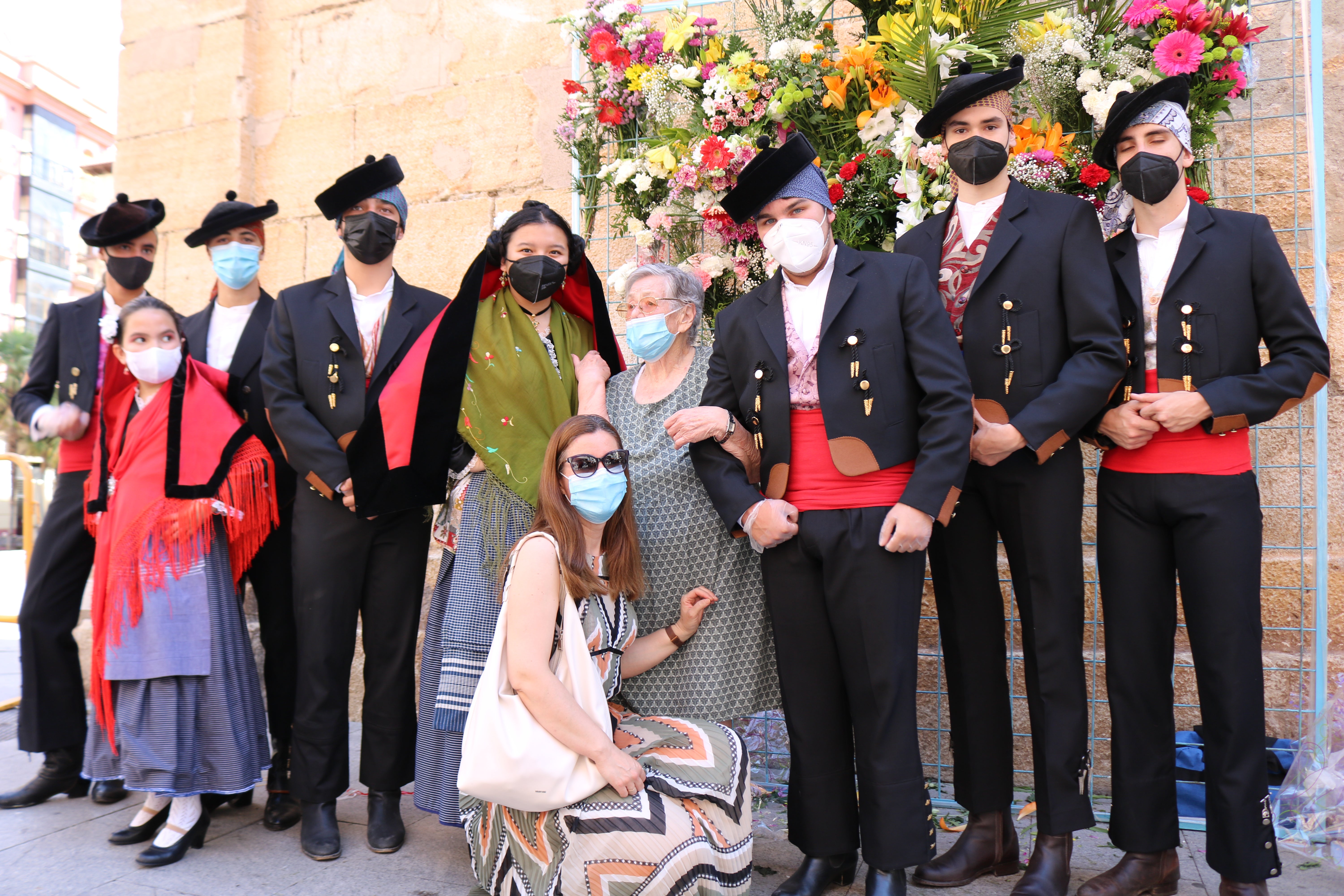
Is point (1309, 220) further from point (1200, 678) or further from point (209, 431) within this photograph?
point (209, 431)

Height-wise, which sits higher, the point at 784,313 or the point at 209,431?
the point at 784,313

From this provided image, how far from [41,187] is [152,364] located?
45.9m

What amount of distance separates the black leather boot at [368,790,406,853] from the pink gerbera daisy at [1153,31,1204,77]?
363 centimetres

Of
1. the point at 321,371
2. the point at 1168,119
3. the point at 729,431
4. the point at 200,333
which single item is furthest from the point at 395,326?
the point at 1168,119

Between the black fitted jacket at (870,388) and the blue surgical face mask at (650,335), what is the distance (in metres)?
0.32

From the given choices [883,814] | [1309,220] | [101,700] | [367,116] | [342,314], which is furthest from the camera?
[367,116]

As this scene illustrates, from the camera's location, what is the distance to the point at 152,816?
329 cm

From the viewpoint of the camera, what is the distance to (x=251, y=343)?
12.5ft

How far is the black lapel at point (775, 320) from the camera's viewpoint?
279 cm

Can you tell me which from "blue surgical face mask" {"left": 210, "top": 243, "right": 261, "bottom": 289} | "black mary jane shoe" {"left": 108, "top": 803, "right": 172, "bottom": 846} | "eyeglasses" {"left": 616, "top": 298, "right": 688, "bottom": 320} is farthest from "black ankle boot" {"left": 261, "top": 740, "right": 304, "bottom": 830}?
"eyeglasses" {"left": 616, "top": 298, "right": 688, "bottom": 320}

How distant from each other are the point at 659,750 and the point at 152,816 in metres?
1.89

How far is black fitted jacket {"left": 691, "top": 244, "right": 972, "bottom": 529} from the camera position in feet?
8.43

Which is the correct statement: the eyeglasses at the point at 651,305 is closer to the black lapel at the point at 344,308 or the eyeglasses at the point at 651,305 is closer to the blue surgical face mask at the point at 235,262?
the black lapel at the point at 344,308

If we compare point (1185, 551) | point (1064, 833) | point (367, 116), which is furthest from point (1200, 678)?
point (367, 116)
